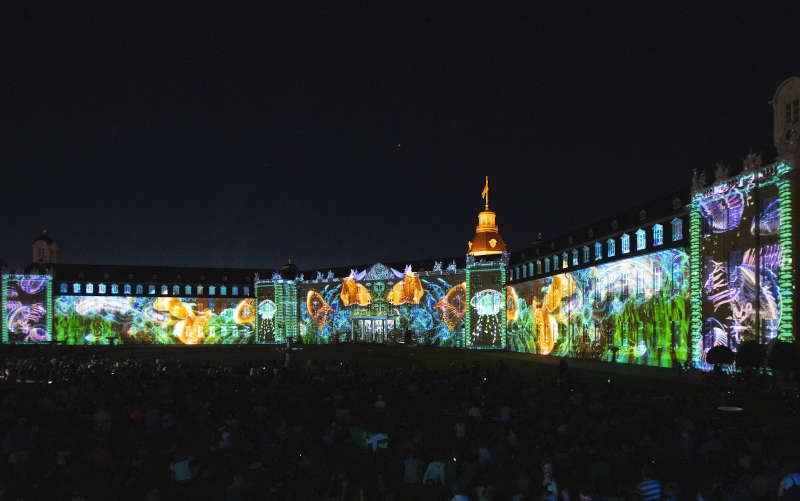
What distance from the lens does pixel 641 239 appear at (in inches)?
1708

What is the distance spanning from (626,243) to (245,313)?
57.5m

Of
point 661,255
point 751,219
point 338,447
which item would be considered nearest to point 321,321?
point 661,255

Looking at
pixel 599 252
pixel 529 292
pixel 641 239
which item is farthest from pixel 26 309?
pixel 641 239

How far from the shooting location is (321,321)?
271ft

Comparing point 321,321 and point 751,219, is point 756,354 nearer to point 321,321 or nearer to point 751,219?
point 751,219

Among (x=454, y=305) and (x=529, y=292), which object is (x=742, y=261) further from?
(x=454, y=305)

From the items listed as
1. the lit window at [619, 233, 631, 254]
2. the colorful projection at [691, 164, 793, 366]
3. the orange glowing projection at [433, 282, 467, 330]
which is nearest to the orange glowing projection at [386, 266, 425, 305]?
the orange glowing projection at [433, 282, 467, 330]

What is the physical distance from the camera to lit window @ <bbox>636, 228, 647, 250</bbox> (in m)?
43.0

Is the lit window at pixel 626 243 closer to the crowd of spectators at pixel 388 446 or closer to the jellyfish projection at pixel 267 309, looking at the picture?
the crowd of spectators at pixel 388 446

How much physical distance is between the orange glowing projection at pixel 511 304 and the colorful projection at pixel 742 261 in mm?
29556

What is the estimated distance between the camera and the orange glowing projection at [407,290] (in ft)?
244

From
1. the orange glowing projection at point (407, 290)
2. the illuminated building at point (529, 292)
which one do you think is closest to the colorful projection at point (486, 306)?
the illuminated building at point (529, 292)

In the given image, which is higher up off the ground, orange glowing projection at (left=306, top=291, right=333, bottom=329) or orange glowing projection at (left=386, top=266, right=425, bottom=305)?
orange glowing projection at (left=386, top=266, right=425, bottom=305)

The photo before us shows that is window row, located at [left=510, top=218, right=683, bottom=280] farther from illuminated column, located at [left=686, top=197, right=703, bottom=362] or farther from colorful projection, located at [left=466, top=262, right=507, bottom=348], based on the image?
colorful projection, located at [left=466, top=262, right=507, bottom=348]
